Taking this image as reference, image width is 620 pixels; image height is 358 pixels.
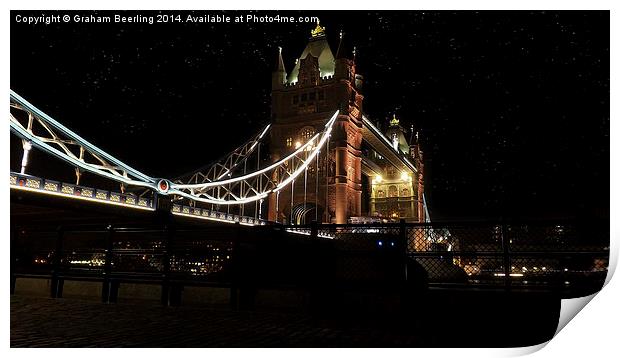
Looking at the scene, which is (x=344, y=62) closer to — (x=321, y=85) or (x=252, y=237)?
(x=321, y=85)

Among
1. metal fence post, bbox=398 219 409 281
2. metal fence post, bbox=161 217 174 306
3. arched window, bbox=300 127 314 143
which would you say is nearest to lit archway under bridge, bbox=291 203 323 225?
arched window, bbox=300 127 314 143

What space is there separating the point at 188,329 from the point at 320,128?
144 ft

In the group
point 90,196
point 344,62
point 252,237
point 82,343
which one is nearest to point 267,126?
point 344,62

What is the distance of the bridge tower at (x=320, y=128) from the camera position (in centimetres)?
4703

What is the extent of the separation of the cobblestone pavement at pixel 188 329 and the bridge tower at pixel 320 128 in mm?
39195

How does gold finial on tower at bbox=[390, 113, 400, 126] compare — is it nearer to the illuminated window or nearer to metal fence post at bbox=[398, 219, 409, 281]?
the illuminated window

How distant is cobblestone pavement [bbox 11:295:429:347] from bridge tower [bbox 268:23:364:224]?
129 feet

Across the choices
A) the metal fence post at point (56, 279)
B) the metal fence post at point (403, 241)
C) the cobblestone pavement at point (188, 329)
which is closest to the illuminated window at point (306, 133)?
the metal fence post at point (56, 279)

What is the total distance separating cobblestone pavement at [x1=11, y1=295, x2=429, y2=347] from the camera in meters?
4.25

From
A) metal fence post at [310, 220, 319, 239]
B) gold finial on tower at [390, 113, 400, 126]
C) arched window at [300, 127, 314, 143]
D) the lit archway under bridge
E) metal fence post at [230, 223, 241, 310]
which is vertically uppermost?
gold finial on tower at [390, 113, 400, 126]

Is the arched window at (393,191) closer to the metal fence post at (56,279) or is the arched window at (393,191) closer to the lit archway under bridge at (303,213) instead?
the lit archway under bridge at (303,213)

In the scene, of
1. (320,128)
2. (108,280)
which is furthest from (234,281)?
(320,128)

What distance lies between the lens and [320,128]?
1897 inches
